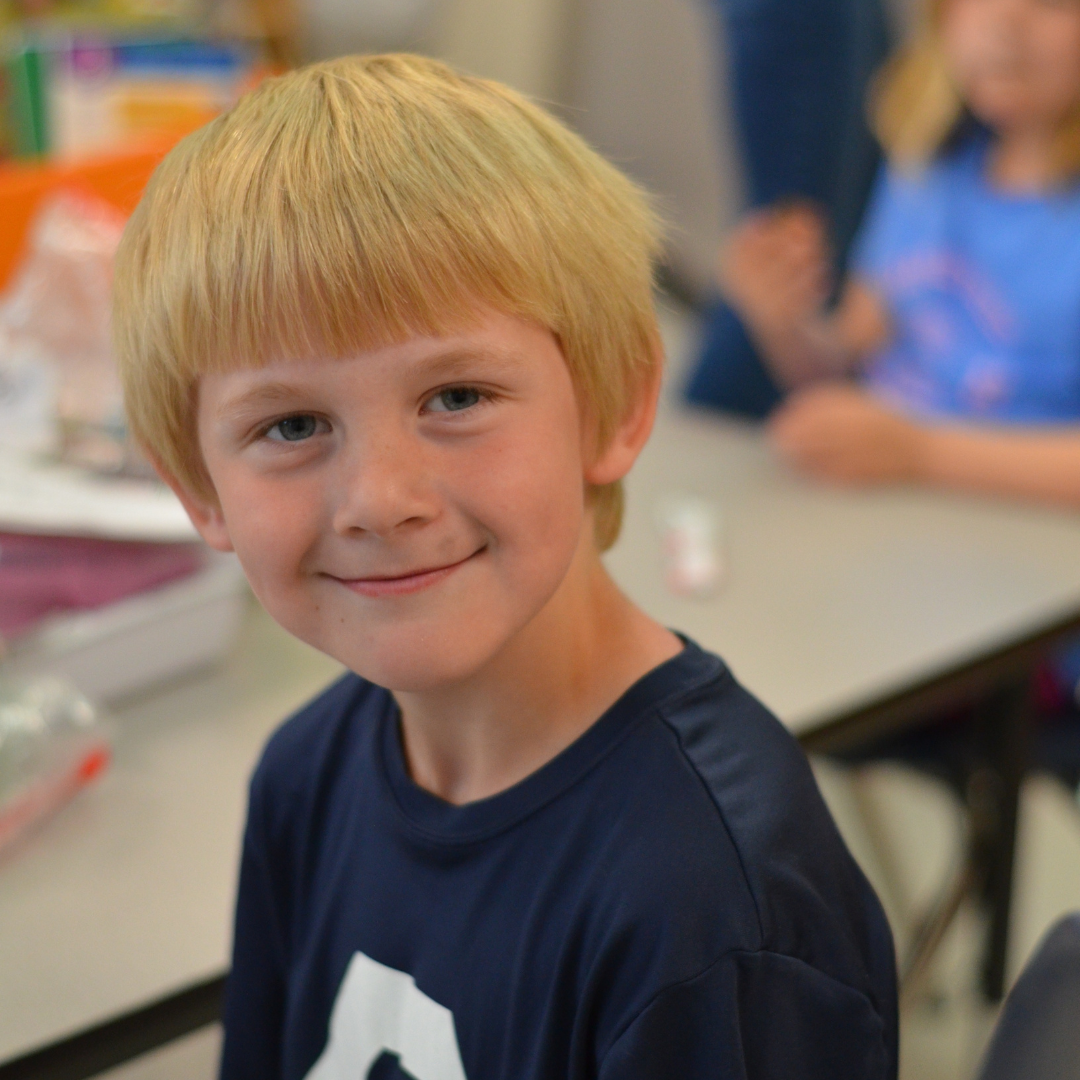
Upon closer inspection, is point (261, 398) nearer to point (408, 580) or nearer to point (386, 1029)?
point (408, 580)

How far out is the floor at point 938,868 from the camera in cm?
150

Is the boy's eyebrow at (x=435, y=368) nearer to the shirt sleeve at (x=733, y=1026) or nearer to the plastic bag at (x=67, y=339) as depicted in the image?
the shirt sleeve at (x=733, y=1026)

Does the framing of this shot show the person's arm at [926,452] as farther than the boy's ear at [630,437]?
Yes

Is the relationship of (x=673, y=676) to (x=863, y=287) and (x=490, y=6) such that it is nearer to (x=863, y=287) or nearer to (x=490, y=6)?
(x=863, y=287)

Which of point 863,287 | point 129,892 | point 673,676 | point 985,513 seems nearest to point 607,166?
point 673,676

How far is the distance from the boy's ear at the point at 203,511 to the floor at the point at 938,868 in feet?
2.30

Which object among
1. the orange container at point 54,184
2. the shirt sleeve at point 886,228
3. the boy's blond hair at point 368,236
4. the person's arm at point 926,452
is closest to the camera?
the boy's blond hair at point 368,236

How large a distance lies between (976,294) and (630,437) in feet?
3.75

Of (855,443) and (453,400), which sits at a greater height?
(453,400)

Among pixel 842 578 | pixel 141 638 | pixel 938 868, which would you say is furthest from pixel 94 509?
pixel 938 868

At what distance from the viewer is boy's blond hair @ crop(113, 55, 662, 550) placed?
50 centimetres

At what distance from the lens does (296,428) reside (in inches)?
20.8

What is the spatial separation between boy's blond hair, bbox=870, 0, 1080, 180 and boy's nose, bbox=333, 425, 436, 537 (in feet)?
4.18

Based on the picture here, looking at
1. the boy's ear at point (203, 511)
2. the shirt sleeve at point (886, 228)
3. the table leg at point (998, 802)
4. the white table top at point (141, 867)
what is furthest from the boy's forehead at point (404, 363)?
the shirt sleeve at point (886, 228)
